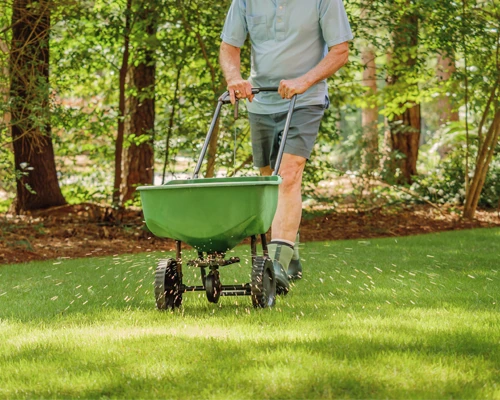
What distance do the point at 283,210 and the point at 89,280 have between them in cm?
168

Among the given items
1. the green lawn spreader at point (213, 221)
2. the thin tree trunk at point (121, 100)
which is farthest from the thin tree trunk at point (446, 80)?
the green lawn spreader at point (213, 221)

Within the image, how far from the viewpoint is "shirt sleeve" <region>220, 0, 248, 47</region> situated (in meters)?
4.86

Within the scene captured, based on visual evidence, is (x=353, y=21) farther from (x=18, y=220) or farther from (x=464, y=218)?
(x=18, y=220)

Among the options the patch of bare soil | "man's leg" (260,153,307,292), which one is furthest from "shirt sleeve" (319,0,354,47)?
the patch of bare soil

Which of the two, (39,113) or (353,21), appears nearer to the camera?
Answer: (39,113)

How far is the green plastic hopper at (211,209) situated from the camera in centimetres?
384

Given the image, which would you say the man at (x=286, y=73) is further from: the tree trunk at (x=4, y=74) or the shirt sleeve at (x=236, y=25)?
the tree trunk at (x=4, y=74)

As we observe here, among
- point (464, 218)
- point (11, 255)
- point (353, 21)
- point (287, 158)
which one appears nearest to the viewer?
point (287, 158)

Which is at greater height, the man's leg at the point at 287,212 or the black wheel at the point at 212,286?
the man's leg at the point at 287,212

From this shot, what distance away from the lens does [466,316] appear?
12.7 ft

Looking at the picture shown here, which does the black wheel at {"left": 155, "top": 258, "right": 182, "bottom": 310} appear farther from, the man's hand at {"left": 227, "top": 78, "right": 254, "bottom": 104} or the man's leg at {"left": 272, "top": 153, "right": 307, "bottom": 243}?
the man's hand at {"left": 227, "top": 78, "right": 254, "bottom": 104}

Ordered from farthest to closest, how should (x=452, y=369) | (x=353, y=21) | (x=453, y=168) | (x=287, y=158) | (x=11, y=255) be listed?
(x=453, y=168)
(x=353, y=21)
(x=11, y=255)
(x=287, y=158)
(x=452, y=369)

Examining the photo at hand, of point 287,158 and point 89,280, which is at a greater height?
point 287,158

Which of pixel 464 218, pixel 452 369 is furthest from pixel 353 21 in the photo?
pixel 452 369
